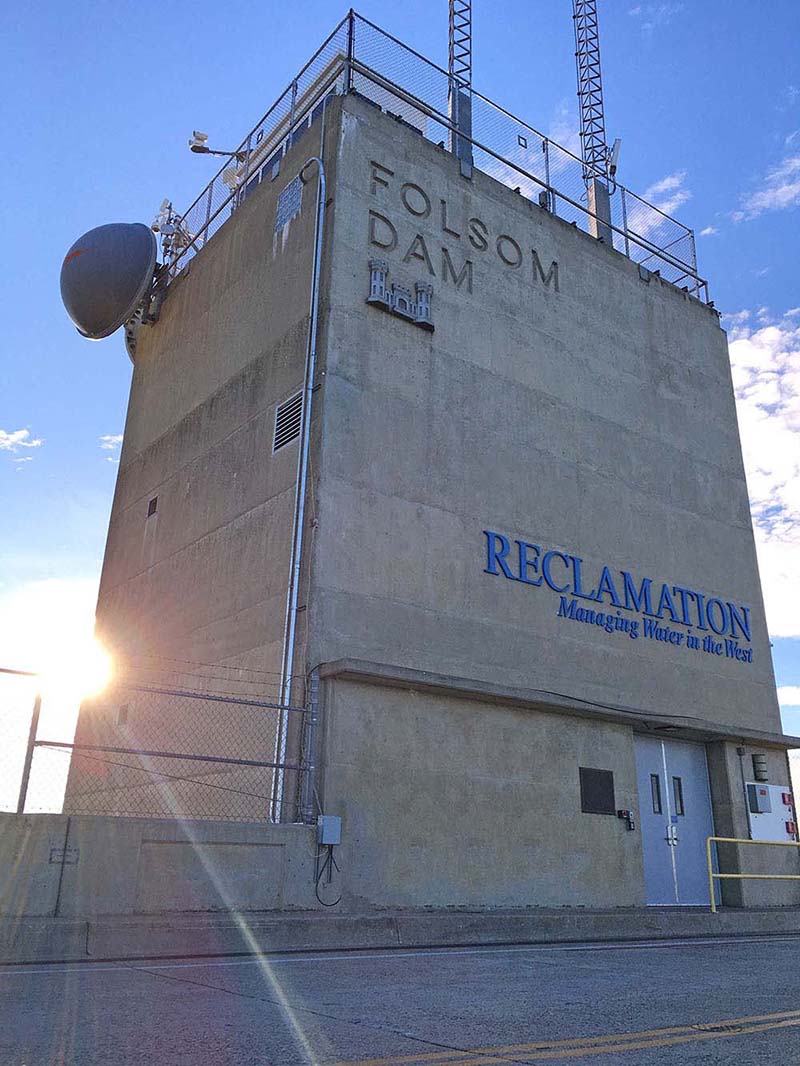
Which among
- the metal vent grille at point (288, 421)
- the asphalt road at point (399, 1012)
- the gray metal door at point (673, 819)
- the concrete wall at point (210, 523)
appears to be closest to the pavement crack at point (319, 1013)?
the asphalt road at point (399, 1012)

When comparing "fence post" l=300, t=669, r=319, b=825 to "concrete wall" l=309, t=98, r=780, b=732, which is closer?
"fence post" l=300, t=669, r=319, b=825

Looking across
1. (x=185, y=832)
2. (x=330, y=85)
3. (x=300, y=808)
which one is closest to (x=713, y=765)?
(x=300, y=808)

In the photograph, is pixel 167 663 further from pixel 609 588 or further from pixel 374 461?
pixel 609 588

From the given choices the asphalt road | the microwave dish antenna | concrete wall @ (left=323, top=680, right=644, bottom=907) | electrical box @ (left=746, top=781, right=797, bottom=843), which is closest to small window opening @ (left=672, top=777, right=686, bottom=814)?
electrical box @ (left=746, top=781, right=797, bottom=843)

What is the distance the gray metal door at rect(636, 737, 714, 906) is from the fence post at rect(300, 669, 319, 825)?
22.4 ft

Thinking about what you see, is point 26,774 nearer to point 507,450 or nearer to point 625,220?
point 507,450

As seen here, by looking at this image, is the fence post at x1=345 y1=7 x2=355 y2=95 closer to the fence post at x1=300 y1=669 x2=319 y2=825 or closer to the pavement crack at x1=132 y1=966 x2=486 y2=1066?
the fence post at x1=300 y1=669 x2=319 y2=825

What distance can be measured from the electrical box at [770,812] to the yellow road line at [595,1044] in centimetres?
1351

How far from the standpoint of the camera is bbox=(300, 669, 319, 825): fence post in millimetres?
12359

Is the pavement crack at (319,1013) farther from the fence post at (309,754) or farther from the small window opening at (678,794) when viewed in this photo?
the small window opening at (678,794)

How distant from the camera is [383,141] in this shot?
1756cm

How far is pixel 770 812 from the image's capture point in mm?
18750

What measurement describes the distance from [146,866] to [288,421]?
305 inches

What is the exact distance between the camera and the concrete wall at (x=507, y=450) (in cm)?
1505
